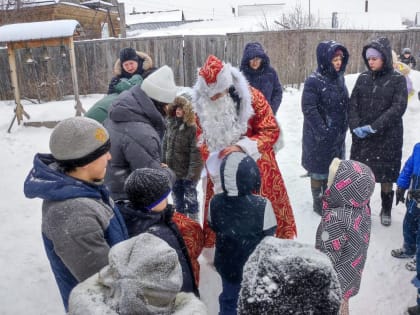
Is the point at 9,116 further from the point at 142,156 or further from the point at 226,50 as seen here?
the point at 142,156

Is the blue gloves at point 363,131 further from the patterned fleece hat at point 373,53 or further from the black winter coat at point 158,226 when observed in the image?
the black winter coat at point 158,226

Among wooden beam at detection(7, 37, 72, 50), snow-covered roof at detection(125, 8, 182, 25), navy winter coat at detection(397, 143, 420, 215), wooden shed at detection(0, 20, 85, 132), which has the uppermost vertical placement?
snow-covered roof at detection(125, 8, 182, 25)

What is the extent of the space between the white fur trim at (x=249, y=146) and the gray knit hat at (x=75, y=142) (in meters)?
1.46

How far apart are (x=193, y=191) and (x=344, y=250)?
2.15 meters

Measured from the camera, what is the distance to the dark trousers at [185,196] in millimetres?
4456

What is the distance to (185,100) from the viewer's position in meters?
4.13

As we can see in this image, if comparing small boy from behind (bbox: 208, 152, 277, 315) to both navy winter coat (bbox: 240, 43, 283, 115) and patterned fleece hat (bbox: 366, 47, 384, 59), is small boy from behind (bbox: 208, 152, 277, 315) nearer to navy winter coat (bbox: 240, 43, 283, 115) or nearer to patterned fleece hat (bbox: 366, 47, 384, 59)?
patterned fleece hat (bbox: 366, 47, 384, 59)

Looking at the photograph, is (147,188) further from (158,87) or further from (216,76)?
(216,76)

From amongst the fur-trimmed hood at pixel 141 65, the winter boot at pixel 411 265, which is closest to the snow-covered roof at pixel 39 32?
the fur-trimmed hood at pixel 141 65

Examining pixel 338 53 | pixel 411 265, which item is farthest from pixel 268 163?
pixel 338 53

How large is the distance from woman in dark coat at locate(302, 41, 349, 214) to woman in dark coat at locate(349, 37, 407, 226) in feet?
0.52

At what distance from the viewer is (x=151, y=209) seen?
91.1 inches

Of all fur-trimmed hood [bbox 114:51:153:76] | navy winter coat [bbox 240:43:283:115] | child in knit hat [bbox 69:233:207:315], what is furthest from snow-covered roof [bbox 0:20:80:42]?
child in knit hat [bbox 69:233:207:315]

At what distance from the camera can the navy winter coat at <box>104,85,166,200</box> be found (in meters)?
2.70
